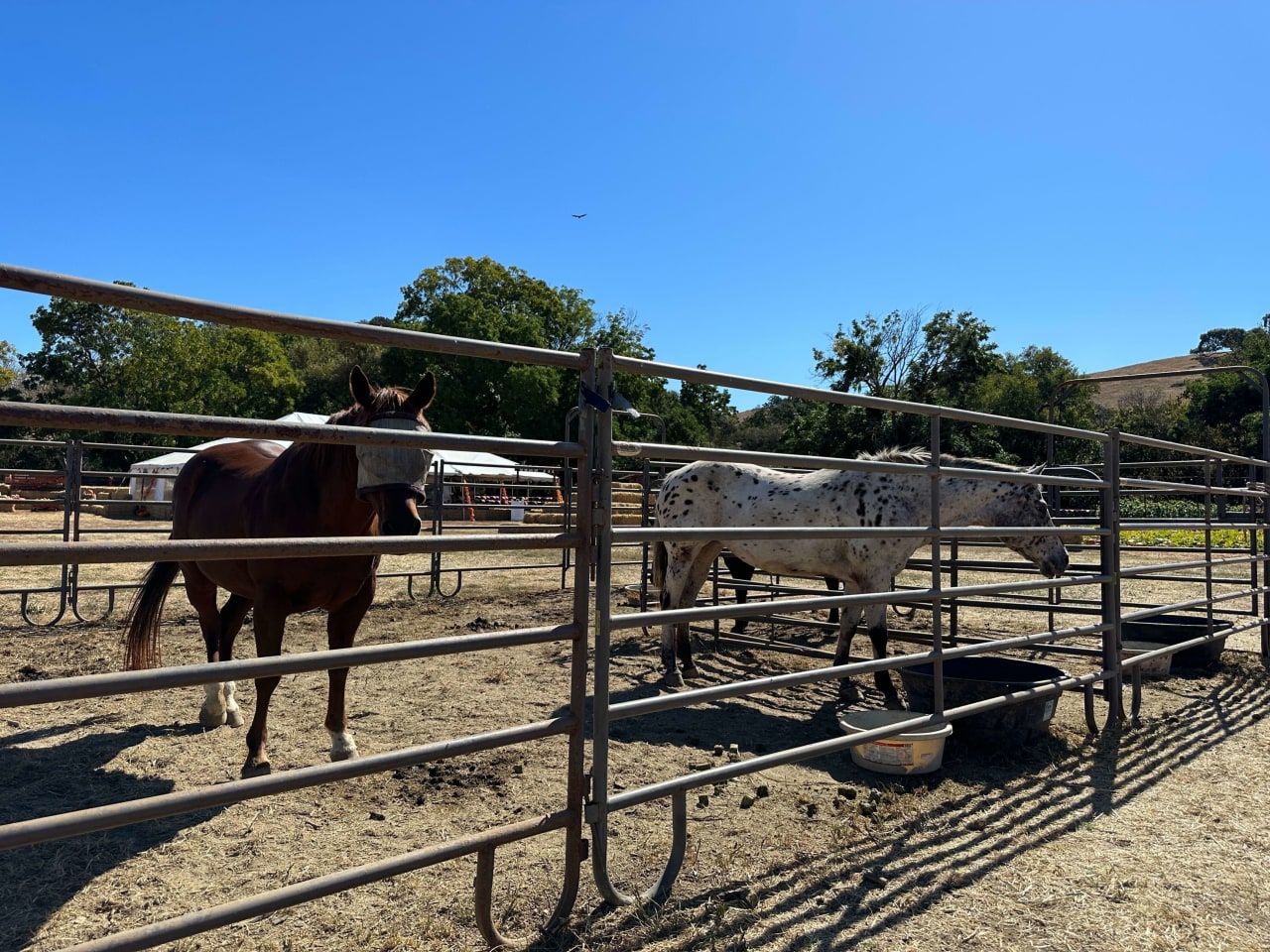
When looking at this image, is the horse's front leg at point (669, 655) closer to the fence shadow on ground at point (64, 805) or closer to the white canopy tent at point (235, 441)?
the white canopy tent at point (235, 441)

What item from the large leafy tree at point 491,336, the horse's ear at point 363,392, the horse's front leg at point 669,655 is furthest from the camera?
the large leafy tree at point 491,336

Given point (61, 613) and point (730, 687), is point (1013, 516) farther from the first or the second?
point (61, 613)

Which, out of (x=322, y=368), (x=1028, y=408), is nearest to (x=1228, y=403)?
(x=1028, y=408)

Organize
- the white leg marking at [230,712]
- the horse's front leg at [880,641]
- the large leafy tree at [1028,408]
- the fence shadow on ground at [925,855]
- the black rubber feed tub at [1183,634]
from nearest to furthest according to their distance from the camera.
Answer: the fence shadow on ground at [925,855], the white leg marking at [230,712], the horse's front leg at [880,641], the black rubber feed tub at [1183,634], the large leafy tree at [1028,408]

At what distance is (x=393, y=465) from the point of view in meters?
2.66

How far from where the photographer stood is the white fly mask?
265cm

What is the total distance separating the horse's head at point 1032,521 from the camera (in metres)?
5.39

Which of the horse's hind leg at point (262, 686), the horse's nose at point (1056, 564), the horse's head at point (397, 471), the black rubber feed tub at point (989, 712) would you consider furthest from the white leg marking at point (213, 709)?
the horse's nose at point (1056, 564)

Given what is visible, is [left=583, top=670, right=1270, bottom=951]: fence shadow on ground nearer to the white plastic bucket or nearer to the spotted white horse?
the white plastic bucket

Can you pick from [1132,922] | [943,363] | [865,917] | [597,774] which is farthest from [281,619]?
[943,363]

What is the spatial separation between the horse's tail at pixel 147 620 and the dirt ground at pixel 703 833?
0.40 m

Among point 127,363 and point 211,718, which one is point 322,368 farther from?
point 211,718

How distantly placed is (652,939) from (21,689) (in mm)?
1702

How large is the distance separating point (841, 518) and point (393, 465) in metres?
3.79
